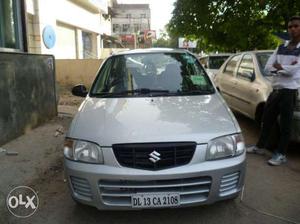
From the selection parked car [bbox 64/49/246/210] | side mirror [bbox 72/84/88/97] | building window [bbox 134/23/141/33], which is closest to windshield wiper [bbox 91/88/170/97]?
parked car [bbox 64/49/246/210]

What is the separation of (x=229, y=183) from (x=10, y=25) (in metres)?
5.73

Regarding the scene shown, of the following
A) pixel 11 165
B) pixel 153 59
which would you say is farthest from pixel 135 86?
pixel 11 165

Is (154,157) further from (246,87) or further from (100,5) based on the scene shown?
(100,5)

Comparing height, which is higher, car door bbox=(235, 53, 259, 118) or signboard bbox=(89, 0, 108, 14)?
signboard bbox=(89, 0, 108, 14)

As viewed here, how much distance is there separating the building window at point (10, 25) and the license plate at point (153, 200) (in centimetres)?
493

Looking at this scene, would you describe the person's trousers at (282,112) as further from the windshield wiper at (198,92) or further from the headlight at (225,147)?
the headlight at (225,147)

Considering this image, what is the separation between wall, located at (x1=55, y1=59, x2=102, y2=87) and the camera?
51.8 ft

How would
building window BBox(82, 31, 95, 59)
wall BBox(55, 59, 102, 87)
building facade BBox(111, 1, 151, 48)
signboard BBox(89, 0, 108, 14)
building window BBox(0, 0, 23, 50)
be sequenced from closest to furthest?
1. building window BBox(0, 0, 23, 50)
2. wall BBox(55, 59, 102, 87)
3. signboard BBox(89, 0, 108, 14)
4. building window BBox(82, 31, 95, 59)
5. building facade BBox(111, 1, 151, 48)

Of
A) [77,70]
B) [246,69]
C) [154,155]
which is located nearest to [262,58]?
[246,69]

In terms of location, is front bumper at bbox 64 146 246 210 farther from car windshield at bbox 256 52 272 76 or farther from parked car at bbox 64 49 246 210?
car windshield at bbox 256 52 272 76

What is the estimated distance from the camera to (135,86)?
4.59 metres

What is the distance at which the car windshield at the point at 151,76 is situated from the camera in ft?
14.8

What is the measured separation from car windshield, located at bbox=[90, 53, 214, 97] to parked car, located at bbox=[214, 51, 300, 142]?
152 centimetres

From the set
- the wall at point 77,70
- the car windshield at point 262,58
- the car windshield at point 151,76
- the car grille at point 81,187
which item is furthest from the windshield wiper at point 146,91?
the wall at point 77,70
